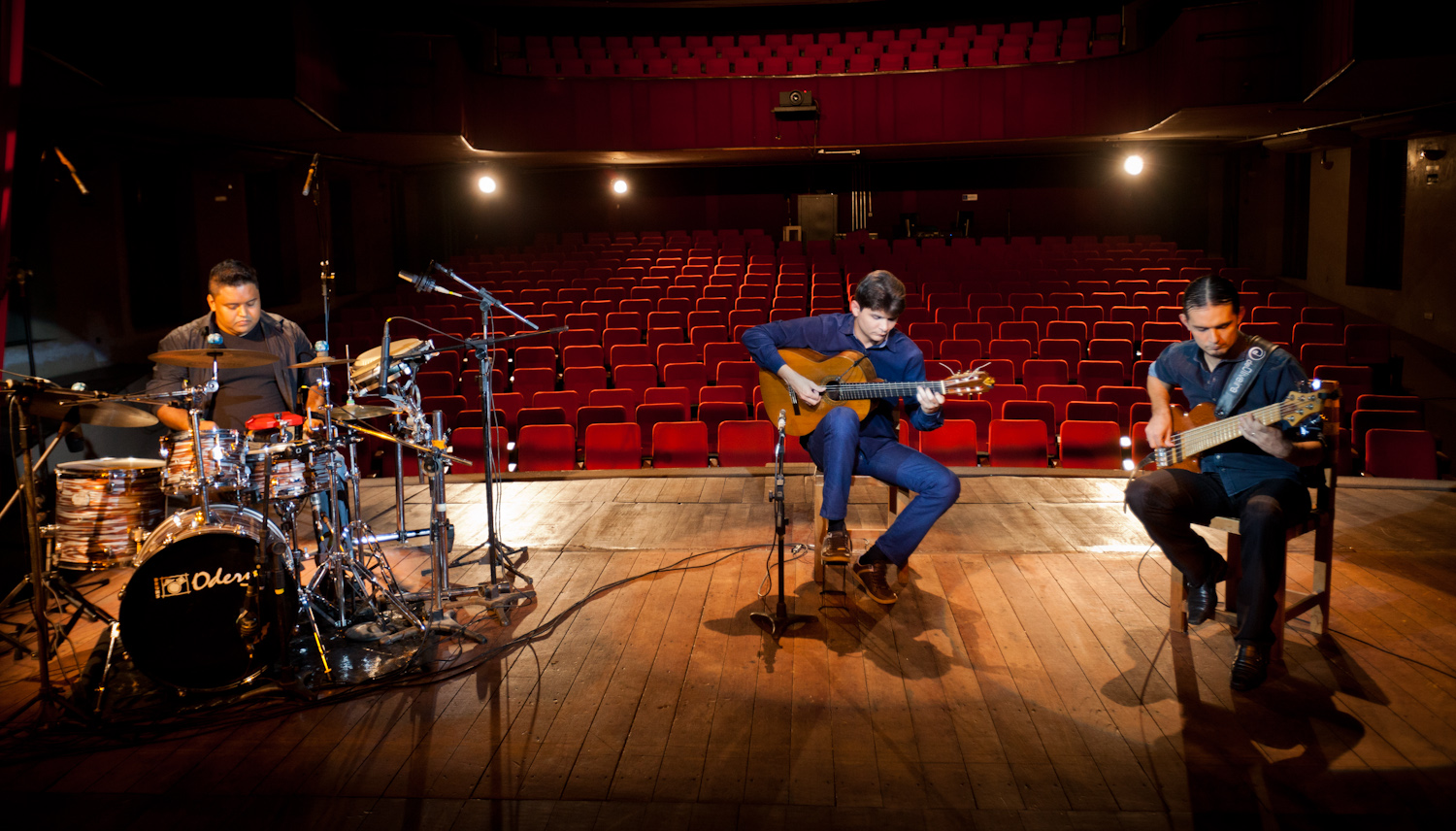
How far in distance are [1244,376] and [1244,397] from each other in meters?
0.06

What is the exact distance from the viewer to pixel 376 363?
2906 mm

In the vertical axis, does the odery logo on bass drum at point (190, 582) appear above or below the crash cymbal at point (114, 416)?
below

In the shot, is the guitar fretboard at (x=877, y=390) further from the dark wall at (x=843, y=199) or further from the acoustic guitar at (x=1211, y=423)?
the dark wall at (x=843, y=199)

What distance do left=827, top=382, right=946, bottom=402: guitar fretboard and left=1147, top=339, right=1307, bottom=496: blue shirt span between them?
2.47 feet

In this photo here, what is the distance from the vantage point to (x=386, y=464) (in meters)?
5.84

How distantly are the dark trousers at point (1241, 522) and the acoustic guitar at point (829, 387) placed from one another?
27.5 inches

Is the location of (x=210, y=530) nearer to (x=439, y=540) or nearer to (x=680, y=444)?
(x=439, y=540)

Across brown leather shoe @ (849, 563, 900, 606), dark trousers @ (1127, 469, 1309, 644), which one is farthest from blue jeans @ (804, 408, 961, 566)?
dark trousers @ (1127, 469, 1309, 644)

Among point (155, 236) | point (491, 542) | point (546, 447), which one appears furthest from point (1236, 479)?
point (155, 236)

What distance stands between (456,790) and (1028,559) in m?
2.42

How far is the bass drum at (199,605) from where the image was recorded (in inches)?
97.3

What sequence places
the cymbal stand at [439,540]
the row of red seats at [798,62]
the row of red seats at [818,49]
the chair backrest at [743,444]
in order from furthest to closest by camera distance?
the row of red seats at [818,49] < the row of red seats at [798,62] < the chair backrest at [743,444] < the cymbal stand at [439,540]

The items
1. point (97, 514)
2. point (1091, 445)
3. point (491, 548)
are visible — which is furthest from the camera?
point (1091, 445)

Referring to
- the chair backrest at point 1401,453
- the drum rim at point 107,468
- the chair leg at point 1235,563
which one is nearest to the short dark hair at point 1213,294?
the chair leg at point 1235,563
